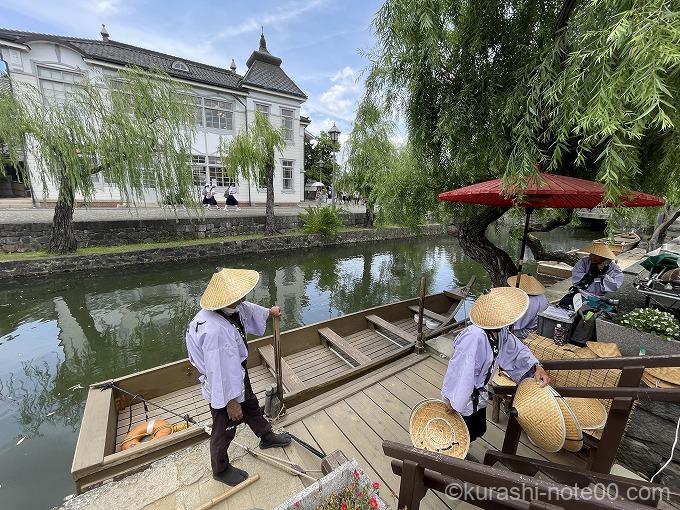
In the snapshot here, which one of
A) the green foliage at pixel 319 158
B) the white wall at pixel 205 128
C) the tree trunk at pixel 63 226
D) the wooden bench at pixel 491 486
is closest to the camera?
the wooden bench at pixel 491 486

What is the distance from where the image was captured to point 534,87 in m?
2.93

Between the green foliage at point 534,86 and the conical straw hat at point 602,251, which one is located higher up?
the green foliage at point 534,86

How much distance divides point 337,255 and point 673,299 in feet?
42.6

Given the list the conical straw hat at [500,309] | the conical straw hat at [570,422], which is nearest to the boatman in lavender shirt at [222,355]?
the conical straw hat at [500,309]

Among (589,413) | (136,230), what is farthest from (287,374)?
(136,230)

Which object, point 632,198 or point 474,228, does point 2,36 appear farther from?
point 632,198

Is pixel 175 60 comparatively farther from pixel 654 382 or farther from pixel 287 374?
pixel 654 382

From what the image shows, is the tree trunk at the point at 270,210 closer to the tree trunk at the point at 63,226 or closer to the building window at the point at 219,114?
the building window at the point at 219,114

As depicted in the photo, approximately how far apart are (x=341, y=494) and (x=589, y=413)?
6.80ft

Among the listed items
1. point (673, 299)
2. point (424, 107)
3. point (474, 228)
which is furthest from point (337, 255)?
point (673, 299)

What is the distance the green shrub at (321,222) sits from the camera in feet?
53.8

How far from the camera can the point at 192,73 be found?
717 inches

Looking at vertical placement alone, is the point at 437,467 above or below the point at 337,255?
above

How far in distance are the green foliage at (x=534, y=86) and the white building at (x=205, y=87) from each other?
1174cm
